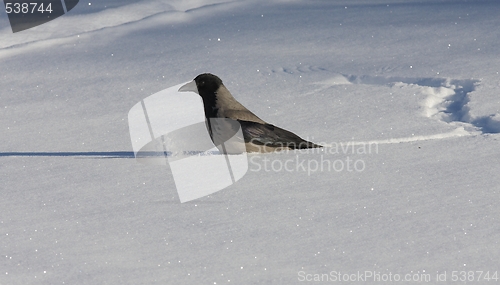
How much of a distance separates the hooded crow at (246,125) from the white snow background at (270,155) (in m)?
0.10

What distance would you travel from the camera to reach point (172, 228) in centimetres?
311

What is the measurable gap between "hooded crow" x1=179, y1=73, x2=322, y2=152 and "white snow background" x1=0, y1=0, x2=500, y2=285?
0.10m

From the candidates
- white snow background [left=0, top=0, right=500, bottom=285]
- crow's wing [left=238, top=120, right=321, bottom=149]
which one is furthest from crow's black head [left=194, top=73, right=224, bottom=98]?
white snow background [left=0, top=0, right=500, bottom=285]

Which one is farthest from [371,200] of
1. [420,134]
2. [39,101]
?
[39,101]

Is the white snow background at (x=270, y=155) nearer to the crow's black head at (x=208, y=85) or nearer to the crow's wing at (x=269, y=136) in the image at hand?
the crow's wing at (x=269, y=136)

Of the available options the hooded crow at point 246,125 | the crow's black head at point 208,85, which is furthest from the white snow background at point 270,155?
the crow's black head at point 208,85

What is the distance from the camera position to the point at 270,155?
167 inches

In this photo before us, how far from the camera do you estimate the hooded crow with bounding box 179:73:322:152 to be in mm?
4273

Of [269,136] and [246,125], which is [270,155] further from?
[246,125]

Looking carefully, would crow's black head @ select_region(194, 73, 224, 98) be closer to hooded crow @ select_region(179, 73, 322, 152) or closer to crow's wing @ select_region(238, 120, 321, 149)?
hooded crow @ select_region(179, 73, 322, 152)

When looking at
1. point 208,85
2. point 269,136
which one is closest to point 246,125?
point 269,136

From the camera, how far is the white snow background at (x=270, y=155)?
2.81 metres

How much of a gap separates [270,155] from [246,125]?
25 centimetres

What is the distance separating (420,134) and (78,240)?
2.26m
